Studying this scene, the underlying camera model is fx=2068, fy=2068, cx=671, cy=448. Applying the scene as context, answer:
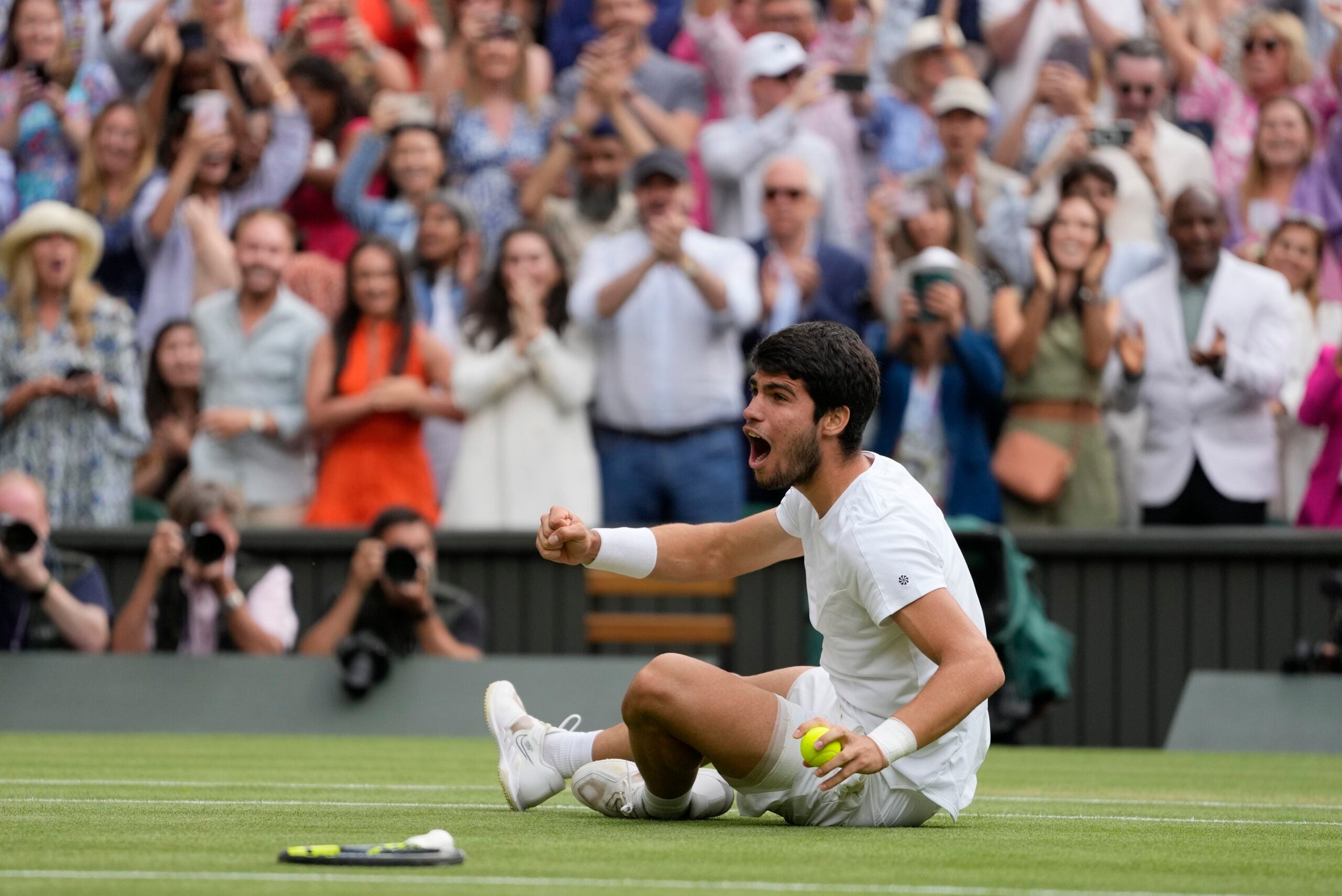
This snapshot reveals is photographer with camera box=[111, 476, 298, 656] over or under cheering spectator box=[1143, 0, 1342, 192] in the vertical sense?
under

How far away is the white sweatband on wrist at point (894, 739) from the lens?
466 centimetres

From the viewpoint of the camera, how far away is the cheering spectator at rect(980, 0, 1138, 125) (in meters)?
12.9

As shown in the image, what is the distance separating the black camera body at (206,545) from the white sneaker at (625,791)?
478 centimetres

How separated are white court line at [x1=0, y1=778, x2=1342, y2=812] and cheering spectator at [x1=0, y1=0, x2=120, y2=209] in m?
6.72

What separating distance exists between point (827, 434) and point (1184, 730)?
5.76 metres

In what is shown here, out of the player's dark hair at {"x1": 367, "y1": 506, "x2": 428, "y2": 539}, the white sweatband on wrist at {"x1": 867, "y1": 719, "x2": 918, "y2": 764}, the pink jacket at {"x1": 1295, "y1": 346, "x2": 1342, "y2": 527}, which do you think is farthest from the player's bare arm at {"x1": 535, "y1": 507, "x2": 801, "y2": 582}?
the pink jacket at {"x1": 1295, "y1": 346, "x2": 1342, "y2": 527}

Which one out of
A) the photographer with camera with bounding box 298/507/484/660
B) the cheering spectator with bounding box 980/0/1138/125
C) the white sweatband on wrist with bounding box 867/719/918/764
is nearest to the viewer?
the white sweatband on wrist with bounding box 867/719/918/764

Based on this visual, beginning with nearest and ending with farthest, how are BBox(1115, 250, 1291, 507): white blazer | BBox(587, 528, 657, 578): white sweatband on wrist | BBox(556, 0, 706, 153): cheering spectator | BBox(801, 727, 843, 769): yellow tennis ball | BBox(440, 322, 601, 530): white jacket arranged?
BBox(801, 727, 843, 769): yellow tennis ball, BBox(587, 528, 657, 578): white sweatband on wrist, BBox(1115, 250, 1291, 507): white blazer, BBox(440, 322, 601, 530): white jacket, BBox(556, 0, 706, 153): cheering spectator

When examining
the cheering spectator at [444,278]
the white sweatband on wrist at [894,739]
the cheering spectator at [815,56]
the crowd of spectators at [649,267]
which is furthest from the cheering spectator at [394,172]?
the white sweatband on wrist at [894,739]

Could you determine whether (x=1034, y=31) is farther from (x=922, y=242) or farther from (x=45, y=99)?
(x=45, y=99)

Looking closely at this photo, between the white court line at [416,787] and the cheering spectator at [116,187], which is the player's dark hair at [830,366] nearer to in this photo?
the white court line at [416,787]

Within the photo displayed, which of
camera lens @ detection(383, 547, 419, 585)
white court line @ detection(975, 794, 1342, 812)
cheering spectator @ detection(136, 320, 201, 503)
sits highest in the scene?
cheering spectator @ detection(136, 320, 201, 503)

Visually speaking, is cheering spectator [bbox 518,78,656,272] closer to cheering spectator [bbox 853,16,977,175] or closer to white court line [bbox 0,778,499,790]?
cheering spectator [bbox 853,16,977,175]

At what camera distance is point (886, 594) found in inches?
193
